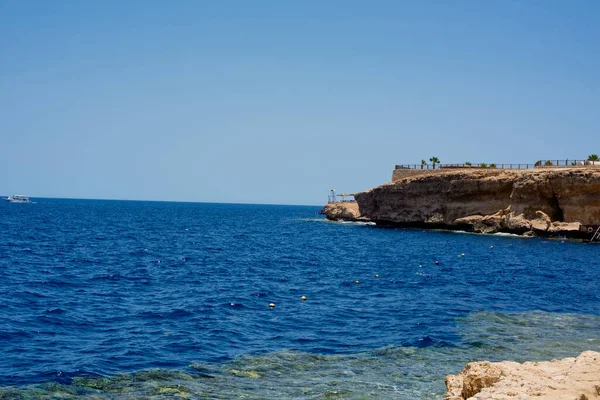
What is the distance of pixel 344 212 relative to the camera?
105188mm

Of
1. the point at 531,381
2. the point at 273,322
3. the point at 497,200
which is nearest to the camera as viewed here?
the point at 531,381

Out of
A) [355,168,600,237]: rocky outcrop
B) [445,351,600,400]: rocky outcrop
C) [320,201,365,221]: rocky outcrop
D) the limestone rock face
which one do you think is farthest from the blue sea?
the limestone rock face

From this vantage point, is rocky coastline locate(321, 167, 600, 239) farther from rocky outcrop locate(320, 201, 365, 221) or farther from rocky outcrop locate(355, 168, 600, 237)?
rocky outcrop locate(320, 201, 365, 221)

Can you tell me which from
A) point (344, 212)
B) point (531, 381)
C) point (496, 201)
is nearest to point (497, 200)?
point (496, 201)

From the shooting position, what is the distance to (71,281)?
100ft

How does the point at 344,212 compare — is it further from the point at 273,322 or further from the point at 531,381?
the point at 531,381

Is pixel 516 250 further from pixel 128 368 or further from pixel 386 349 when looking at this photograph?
pixel 128 368

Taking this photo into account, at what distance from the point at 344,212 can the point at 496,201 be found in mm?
37350

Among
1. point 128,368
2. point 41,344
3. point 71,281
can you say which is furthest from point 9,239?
point 128,368

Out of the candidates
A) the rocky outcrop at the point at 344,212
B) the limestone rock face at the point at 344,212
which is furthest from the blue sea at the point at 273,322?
the limestone rock face at the point at 344,212

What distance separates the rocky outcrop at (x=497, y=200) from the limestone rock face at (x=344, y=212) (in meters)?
14.9

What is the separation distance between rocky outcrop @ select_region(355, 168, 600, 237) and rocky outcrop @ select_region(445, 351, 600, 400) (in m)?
56.4

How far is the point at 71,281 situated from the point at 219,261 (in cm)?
1410

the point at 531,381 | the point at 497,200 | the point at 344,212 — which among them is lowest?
the point at 531,381
